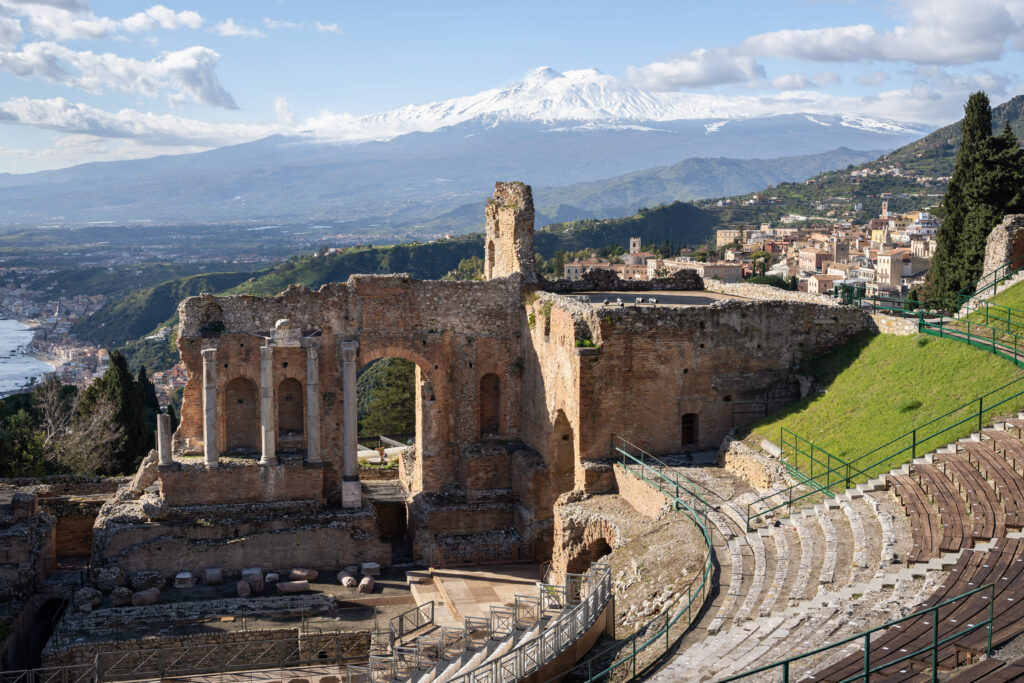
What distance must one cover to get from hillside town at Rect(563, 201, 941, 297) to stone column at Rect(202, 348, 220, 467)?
4831 cm

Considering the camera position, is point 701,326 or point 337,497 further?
point 337,497

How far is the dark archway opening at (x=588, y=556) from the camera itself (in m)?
26.8

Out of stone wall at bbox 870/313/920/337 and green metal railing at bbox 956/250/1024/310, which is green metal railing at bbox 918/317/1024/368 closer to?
stone wall at bbox 870/313/920/337

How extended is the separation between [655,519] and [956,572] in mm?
9113

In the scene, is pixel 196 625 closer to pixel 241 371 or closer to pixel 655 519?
pixel 241 371

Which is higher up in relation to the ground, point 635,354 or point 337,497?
point 635,354

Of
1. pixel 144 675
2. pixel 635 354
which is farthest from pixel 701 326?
pixel 144 675

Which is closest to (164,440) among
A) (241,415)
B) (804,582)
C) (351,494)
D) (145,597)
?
(241,415)

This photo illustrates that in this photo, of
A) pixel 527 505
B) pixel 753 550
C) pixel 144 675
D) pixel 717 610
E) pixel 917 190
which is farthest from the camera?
pixel 917 190

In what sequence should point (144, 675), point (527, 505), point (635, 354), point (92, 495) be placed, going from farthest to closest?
point (92, 495), point (527, 505), point (635, 354), point (144, 675)

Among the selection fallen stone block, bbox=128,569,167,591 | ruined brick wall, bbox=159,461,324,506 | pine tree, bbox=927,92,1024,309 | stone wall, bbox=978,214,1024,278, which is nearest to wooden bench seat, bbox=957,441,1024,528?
stone wall, bbox=978,214,1024,278

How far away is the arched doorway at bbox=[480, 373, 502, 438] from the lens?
33.3 meters

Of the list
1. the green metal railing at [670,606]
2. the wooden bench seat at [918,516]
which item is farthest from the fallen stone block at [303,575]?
the wooden bench seat at [918,516]

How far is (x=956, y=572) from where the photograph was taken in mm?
16125
